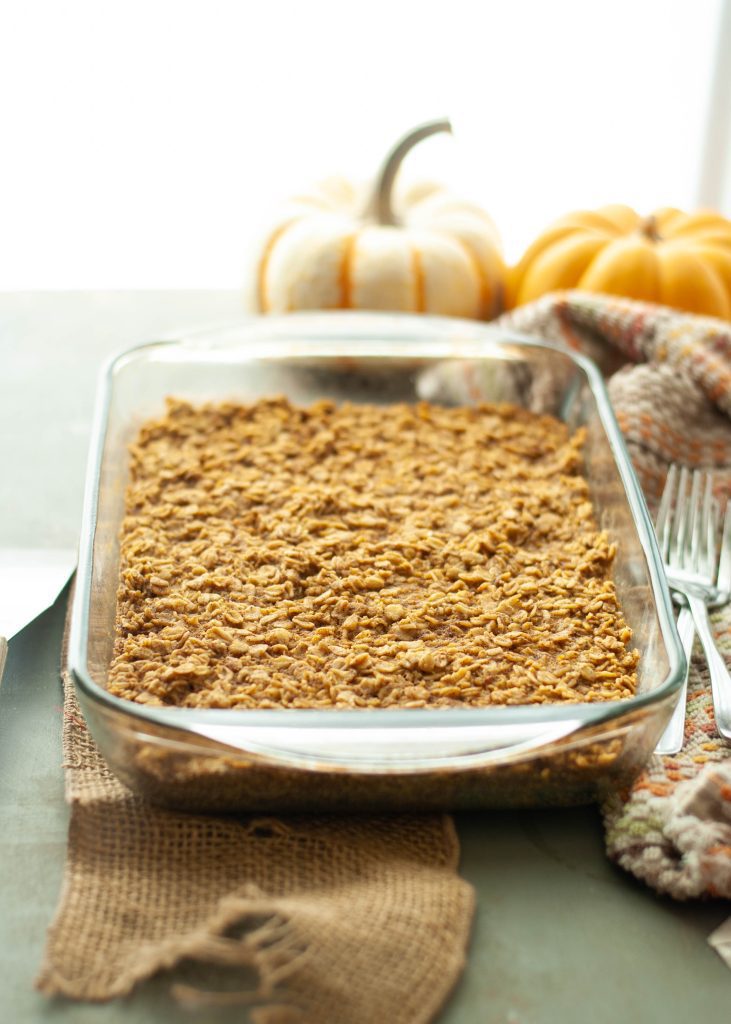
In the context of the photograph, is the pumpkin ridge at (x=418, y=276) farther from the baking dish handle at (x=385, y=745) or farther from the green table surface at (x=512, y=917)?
the baking dish handle at (x=385, y=745)

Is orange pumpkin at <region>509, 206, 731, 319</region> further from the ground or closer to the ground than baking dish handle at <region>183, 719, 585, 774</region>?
further from the ground

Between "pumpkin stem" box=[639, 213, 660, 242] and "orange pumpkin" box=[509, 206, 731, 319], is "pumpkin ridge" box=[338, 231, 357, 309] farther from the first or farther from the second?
"pumpkin stem" box=[639, 213, 660, 242]

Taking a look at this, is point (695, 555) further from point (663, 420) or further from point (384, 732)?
point (384, 732)

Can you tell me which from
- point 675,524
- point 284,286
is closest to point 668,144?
point 284,286

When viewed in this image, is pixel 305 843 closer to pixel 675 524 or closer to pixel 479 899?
pixel 479 899

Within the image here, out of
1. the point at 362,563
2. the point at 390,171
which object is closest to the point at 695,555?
the point at 362,563

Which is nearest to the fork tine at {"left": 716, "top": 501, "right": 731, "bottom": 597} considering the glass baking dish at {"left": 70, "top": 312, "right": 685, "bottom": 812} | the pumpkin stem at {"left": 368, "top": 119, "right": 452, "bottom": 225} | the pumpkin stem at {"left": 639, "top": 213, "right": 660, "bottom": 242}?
the glass baking dish at {"left": 70, "top": 312, "right": 685, "bottom": 812}
